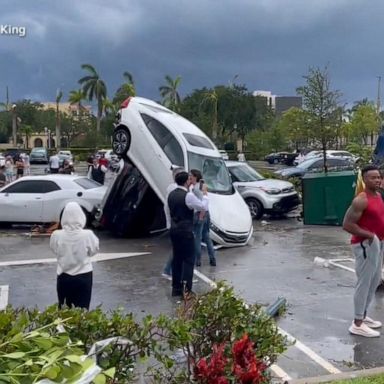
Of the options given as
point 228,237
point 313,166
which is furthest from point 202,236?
point 313,166

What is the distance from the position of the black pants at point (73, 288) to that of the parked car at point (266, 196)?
12150 mm

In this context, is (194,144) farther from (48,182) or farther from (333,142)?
(333,142)

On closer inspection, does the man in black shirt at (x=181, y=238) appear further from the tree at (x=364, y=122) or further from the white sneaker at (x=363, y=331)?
the tree at (x=364, y=122)

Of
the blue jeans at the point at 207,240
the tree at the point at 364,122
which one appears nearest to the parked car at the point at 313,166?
the blue jeans at the point at 207,240

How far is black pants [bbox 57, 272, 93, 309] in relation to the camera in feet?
19.6

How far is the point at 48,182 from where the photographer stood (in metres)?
16.0

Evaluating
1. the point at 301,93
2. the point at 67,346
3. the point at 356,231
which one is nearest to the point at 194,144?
the point at 356,231

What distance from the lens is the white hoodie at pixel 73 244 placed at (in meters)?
5.93

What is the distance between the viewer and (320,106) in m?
24.7

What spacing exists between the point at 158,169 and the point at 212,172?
1.38m

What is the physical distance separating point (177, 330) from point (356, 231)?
333cm

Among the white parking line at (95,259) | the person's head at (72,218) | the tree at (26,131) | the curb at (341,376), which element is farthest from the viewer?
the tree at (26,131)

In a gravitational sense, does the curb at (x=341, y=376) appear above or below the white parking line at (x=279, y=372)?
above

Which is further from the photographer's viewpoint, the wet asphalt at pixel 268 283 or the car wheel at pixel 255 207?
the car wheel at pixel 255 207
